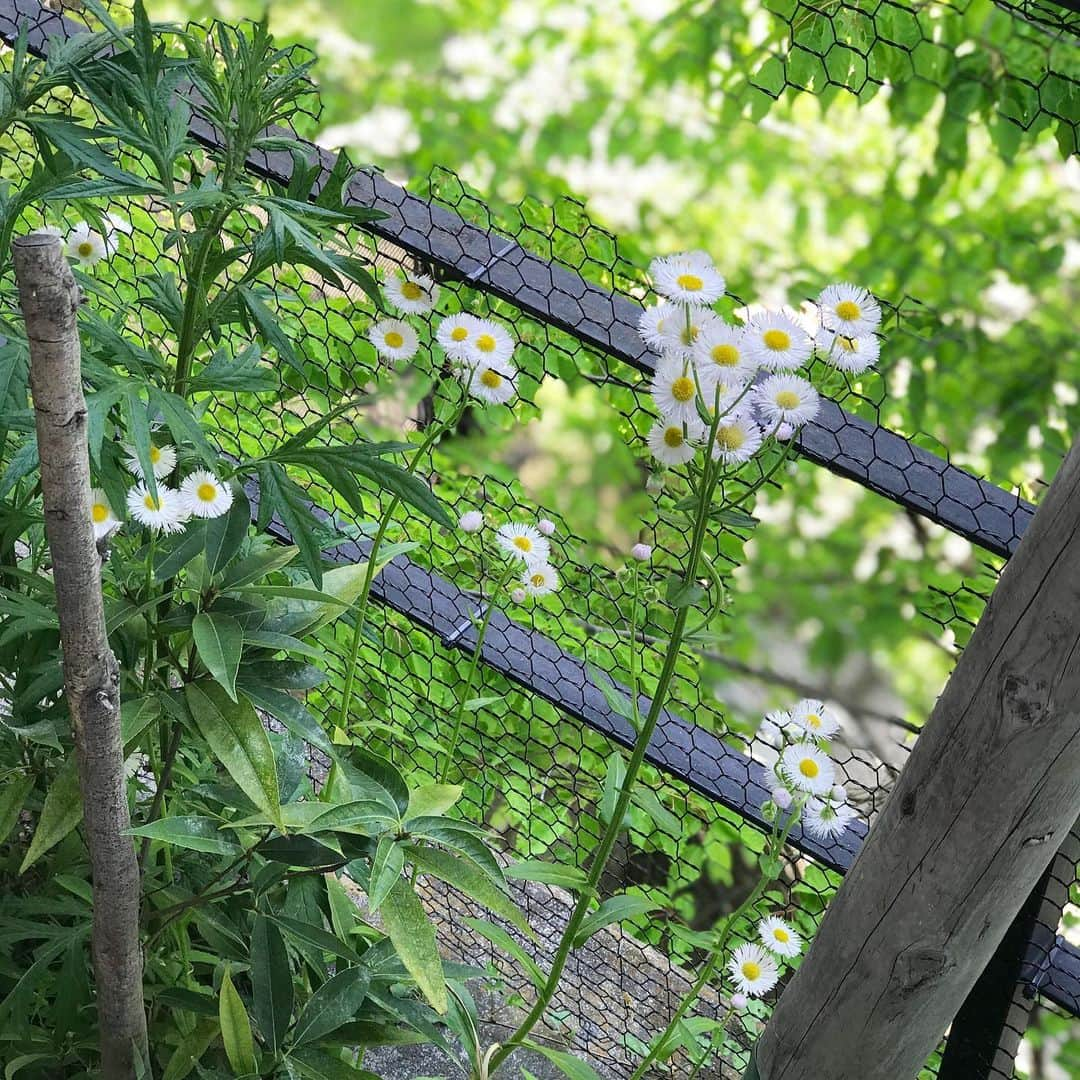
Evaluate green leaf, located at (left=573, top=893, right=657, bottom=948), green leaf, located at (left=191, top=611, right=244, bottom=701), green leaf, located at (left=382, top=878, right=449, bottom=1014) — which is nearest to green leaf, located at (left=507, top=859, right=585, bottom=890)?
green leaf, located at (left=573, top=893, right=657, bottom=948)

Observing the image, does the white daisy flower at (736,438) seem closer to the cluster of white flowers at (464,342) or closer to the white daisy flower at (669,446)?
the white daisy flower at (669,446)

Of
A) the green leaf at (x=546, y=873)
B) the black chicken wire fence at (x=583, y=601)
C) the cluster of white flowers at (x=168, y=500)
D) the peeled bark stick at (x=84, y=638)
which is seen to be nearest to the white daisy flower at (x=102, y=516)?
the cluster of white flowers at (x=168, y=500)

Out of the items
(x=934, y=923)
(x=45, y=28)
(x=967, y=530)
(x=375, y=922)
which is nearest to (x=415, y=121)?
(x=45, y=28)

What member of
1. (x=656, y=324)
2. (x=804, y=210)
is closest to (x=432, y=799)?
(x=656, y=324)

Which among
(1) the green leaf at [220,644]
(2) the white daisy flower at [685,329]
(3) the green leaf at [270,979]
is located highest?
(2) the white daisy flower at [685,329]

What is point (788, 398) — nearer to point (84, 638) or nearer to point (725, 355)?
point (725, 355)

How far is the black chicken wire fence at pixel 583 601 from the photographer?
1.31 metres

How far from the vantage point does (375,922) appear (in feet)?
5.92

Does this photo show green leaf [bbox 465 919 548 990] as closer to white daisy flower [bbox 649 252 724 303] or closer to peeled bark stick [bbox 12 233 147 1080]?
peeled bark stick [bbox 12 233 147 1080]

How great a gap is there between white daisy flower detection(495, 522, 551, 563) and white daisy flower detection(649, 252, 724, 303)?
0.45 metres

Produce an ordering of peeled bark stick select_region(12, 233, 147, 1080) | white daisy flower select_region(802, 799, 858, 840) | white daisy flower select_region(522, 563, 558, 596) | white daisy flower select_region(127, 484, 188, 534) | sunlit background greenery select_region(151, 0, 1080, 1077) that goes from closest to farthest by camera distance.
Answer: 1. peeled bark stick select_region(12, 233, 147, 1080)
2. white daisy flower select_region(127, 484, 188, 534)
3. white daisy flower select_region(802, 799, 858, 840)
4. white daisy flower select_region(522, 563, 558, 596)
5. sunlit background greenery select_region(151, 0, 1080, 1077)

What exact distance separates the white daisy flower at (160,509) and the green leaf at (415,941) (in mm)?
388

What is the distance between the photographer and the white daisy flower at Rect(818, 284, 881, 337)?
97cm

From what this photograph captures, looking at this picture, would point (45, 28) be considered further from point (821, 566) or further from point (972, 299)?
point (972, 299)
